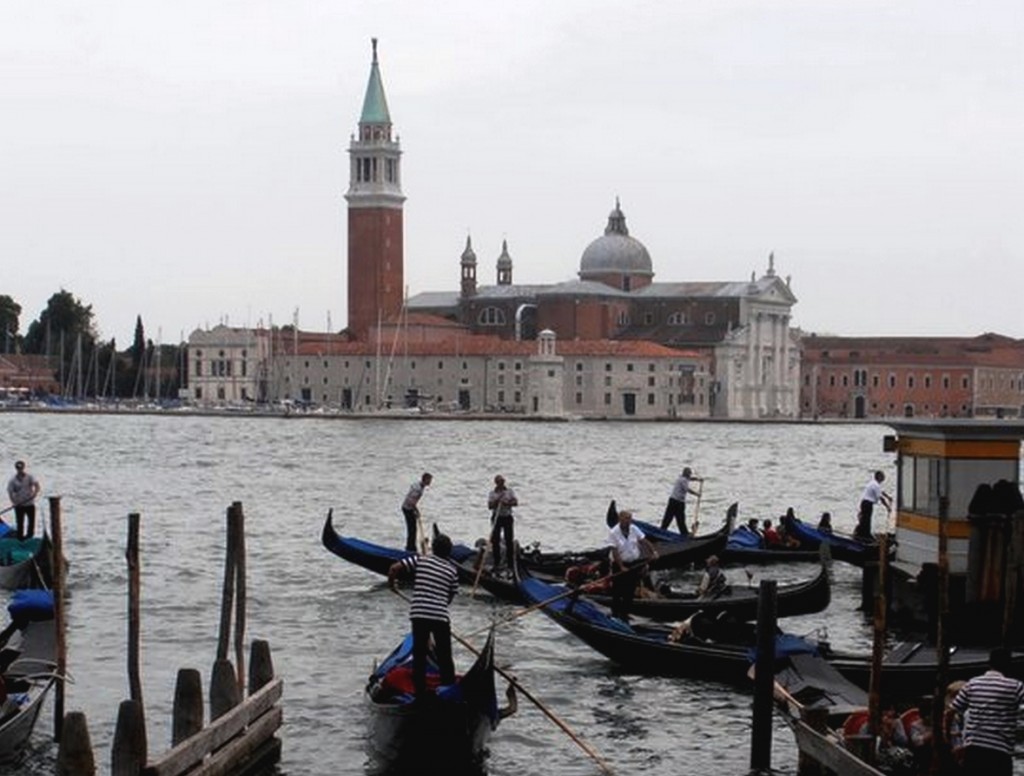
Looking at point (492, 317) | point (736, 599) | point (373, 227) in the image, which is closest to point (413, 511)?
point (736, 599)

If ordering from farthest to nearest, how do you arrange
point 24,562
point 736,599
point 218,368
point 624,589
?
point 218,368 → point 24,562 → point 736,599 → point 624,589

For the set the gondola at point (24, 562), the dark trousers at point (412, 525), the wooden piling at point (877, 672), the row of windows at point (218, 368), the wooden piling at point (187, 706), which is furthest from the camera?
the row of windows at point (218, 368)

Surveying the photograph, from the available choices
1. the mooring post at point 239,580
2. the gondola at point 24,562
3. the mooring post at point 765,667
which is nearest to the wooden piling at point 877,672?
the mooring post at point 765,667

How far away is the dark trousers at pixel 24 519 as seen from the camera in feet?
60.2

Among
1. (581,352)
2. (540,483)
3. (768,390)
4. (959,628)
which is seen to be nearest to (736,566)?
(959,628)

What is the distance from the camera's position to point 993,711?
8.36 m

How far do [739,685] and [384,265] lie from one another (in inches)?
3325

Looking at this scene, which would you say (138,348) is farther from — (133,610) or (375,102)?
(133,610)

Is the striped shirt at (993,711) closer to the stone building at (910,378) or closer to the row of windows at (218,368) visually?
the stone building at (910,378)

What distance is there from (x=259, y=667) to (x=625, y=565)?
13.3 ft

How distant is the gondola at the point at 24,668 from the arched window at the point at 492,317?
300 ft

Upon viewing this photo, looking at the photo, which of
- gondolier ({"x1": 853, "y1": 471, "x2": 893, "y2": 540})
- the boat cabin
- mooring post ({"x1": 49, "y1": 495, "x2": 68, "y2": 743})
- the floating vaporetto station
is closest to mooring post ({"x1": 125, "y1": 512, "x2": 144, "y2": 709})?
mooring post ({"x1": 49, "y1": 495, "x2": 68, "y2": 743})

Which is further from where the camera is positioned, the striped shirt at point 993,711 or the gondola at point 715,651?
the gondola at point 715,651

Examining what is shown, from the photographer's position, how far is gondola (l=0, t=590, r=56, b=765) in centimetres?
988
